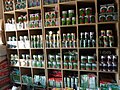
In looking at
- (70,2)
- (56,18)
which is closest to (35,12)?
(56,18)

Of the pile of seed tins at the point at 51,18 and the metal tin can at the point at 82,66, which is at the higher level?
the pile of seed tins at the point at 51,18

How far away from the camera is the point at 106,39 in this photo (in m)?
2.21

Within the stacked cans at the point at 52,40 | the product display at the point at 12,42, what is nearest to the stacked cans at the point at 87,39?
the stacked cans at the point at 52,40

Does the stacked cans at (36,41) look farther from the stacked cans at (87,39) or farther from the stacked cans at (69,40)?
the stacked cans at (87,39)

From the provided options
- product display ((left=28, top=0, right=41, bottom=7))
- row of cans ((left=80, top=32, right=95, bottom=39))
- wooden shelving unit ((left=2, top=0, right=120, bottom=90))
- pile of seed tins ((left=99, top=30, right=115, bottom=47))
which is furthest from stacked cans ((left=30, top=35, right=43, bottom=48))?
pile of seed tins ((left=99, top=30, right=115, bottom=47))

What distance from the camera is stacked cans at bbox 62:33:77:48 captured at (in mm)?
2421

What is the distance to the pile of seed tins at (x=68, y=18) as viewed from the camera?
2.40 meters

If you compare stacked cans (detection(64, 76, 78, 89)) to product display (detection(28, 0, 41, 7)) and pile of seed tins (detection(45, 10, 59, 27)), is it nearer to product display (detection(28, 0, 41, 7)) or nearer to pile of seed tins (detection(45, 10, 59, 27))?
pile of seed tins (detection(45, 10, 59, 27))

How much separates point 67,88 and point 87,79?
35 centimetres

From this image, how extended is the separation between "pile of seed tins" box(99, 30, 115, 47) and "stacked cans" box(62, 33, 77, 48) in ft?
1.32

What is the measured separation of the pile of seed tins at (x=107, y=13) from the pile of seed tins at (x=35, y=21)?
101cm

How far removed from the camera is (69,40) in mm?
2451

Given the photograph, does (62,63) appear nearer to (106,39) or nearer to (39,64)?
(39,64)

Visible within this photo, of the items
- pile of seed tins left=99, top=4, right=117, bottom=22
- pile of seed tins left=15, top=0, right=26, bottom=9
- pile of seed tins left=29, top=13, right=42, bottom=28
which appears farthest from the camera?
pile of seed tins left=15, top=0, right=26, bottom=9
